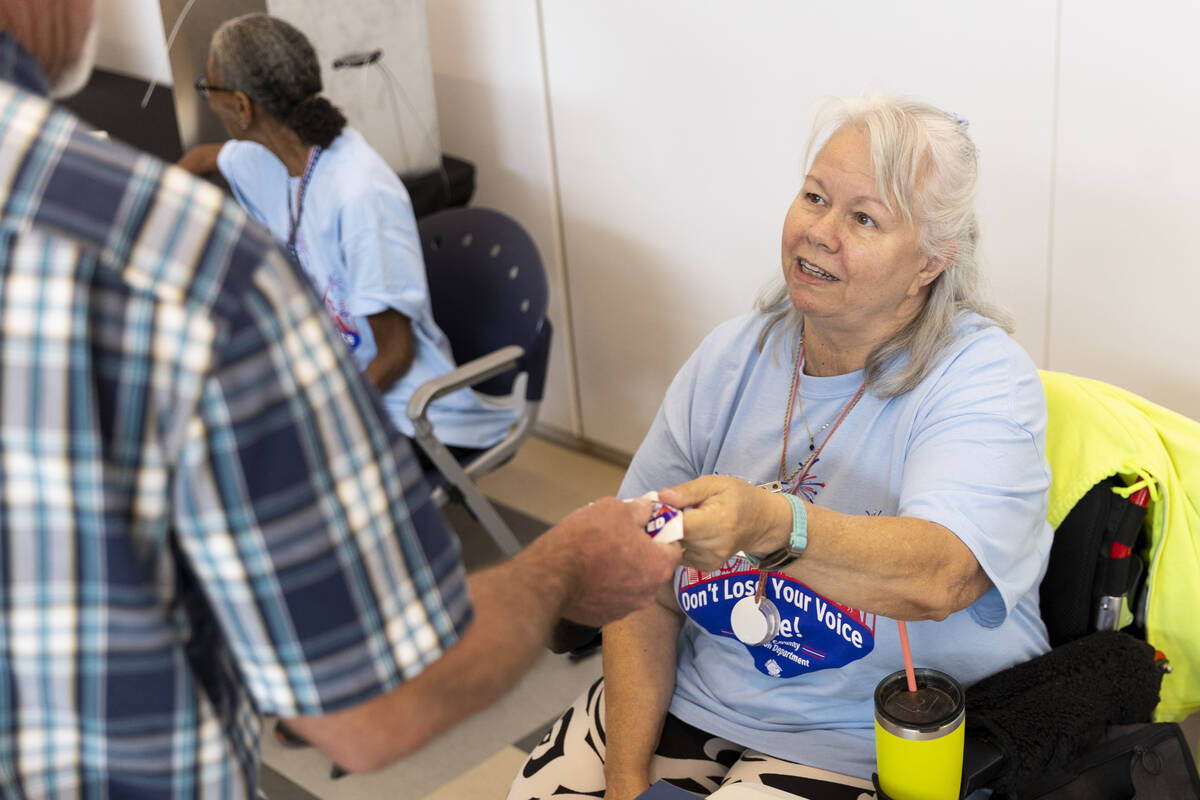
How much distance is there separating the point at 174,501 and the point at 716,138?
8.00 ft

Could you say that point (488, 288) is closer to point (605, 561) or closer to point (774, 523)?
point (774, 523)

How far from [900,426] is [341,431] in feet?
3.37

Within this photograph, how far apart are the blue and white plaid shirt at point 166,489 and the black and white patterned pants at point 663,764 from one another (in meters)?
0.92

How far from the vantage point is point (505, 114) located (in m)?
3.60

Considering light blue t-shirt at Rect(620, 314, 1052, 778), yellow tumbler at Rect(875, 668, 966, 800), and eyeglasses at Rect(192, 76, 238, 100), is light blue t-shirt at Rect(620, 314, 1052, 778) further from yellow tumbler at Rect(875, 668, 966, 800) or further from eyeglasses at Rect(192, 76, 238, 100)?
eyeglasses at Rect(192, 76, 238, 100)

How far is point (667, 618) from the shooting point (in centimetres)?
179

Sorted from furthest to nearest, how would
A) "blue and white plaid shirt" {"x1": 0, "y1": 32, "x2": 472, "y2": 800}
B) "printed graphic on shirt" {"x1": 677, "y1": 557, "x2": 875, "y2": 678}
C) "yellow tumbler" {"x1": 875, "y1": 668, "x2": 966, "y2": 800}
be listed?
"printed graphic on shirt" {"x1": 677, "y1": 557, "x2": 875, "y2": 678}, "yellow tumbler" {"x1": 875, "y1": 668, "x2": 966, "y2": 800}, "blue and white plaid shirt" {"x1": 0, "y1": 32, "x2": 472, "y2": 800}

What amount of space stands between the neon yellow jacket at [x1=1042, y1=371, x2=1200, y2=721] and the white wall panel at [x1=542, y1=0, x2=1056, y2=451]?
27.1 inches

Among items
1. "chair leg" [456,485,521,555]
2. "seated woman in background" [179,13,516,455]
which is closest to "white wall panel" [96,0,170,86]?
"seated woman in background" [179,13,516,455]

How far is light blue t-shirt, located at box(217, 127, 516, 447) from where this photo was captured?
268 centimetres

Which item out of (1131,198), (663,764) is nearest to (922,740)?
(663,764)

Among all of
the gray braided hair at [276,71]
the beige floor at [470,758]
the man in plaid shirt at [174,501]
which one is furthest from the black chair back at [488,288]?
the man in plaid shirt at [174,501]

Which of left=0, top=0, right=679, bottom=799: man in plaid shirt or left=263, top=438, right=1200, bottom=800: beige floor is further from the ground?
left=0, top=0, right=679, bottom=799: man in plaid shirt

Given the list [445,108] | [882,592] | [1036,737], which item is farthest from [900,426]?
[445,108]
